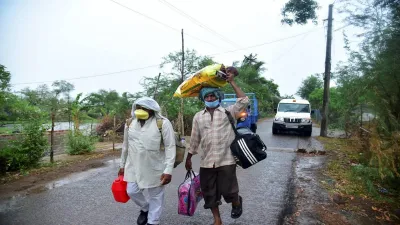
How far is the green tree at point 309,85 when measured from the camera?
48.8m

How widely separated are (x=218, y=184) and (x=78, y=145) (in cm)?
806

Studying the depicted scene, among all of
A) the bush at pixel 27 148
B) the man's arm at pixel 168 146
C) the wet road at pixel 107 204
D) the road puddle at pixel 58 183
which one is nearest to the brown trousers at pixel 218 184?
the man's arm at pixel 168 146

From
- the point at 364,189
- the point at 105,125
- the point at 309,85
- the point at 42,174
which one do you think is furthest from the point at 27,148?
the point at 309,85

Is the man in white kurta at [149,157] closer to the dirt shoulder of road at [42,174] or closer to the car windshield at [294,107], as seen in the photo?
the dirt shoulder of road at [42,174]

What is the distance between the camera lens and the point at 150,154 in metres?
3.35

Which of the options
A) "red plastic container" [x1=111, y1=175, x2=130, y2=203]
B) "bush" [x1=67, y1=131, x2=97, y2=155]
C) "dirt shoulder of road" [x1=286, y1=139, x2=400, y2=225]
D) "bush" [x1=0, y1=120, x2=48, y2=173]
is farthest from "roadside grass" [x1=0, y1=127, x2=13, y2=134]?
"dirt shoulder of road" [x1=286, y1=139, x2=400, y2=225]

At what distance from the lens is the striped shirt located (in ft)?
10.9

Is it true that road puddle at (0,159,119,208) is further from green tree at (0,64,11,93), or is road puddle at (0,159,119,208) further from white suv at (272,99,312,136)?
white suv at (272,99,312,136)

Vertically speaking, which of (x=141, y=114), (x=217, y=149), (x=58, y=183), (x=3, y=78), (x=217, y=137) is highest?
(x=3, y=78)

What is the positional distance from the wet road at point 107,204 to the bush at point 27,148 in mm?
1570

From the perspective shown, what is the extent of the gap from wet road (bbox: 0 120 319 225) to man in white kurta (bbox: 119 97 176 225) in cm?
69

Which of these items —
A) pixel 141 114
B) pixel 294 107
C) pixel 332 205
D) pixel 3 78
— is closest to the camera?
pixel 141 114

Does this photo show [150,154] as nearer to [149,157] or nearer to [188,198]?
[149,157]

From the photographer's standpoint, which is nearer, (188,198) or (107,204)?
(188,198)
